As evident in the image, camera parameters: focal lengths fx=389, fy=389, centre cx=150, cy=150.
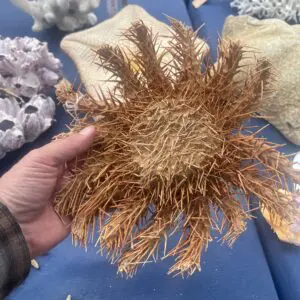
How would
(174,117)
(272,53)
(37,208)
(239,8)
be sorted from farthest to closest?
(239,8) → (272,53) → (37,208) → (174,117)

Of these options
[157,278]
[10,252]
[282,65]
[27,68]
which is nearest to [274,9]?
[282,65]

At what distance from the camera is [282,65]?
2.89 ft

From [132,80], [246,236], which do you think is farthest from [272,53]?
[132,80]

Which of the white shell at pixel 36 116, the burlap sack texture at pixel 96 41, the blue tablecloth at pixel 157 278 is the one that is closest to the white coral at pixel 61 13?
the burlap sack texture at pixel 96 41

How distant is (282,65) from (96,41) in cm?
44

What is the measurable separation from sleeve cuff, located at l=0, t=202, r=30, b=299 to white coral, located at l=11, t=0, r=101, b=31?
0.73 metres

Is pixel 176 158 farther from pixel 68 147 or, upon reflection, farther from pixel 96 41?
pixel 96 41

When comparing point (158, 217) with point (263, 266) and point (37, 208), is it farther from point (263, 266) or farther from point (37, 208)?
point (263, 266)

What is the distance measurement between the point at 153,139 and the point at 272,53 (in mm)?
558

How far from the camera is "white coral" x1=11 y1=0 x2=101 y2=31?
107cm

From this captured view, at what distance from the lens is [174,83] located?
18.0 inches

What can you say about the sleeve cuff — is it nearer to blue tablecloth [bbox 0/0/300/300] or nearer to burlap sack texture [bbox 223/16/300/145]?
blue tablecloth [bbox 0/0/300/300]

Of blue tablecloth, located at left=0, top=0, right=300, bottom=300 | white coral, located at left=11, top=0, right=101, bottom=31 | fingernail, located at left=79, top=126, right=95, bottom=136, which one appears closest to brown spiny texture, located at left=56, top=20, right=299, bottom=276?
fingernail, located at left=79, top=126, right=95, bottom=136

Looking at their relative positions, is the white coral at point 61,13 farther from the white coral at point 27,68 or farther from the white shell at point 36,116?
the white shell at point 36,116
